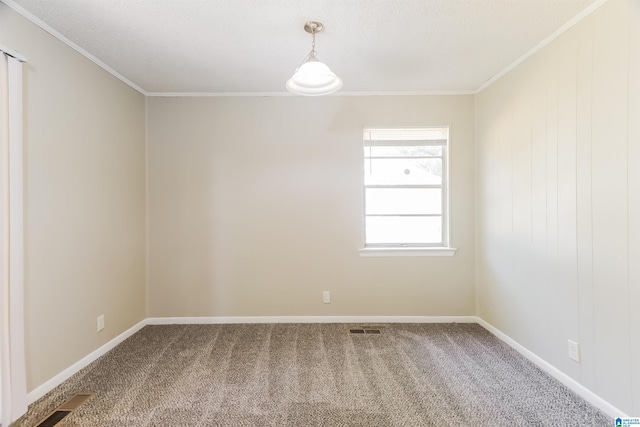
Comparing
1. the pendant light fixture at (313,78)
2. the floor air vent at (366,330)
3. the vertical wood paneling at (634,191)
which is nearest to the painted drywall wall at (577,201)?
the vertical wood paneling at (634,191)

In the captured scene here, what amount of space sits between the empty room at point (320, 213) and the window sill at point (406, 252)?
2cm

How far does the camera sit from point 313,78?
6.38 feet

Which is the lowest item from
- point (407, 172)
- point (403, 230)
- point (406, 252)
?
point (406, 252)

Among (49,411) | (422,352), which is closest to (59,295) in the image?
(49,411)

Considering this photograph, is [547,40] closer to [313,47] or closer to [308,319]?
[313,47]

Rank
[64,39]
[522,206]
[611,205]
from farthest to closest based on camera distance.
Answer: [522,206] < [64,39] < [611,205]

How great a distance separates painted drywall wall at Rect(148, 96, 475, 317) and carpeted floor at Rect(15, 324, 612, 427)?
45 cm

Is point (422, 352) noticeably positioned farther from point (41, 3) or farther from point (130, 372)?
point (41, 3)

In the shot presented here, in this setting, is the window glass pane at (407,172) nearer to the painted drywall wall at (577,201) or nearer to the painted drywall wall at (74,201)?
the painted drywall wall at (577,201)

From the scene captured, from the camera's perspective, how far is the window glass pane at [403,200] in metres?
3.34

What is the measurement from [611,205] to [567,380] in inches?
49.8

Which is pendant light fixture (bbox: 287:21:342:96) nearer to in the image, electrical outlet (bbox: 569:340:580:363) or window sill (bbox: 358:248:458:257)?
window sill (bbox: 358:248:458:257)

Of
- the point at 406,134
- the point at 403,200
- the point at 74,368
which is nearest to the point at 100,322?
the point at 74,368

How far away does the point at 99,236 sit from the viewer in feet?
8.38
